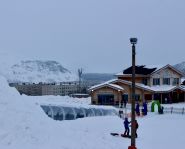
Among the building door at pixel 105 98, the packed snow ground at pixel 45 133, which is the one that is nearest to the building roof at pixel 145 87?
the building door at pixel 105 98

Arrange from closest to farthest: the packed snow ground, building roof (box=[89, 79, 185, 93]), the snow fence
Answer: the packed snow ground < the snow fence < building roof (box=[89, 79, 185, 93])

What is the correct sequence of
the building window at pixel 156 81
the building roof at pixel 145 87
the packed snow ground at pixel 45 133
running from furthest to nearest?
the building window at pixel 156 81
the building roof at pixel 145 87
the packed snow ground at pixel 45 133

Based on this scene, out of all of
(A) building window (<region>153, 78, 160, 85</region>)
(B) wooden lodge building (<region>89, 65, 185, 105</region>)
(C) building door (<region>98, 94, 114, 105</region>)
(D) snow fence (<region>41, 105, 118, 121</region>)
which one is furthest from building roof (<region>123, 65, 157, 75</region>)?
(D) snow fence (<region>41, 105, 118, 121</region>)

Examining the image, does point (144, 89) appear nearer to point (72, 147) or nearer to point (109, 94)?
point (109, 94)

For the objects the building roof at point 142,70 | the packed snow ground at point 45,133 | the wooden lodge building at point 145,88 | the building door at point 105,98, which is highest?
the building roof at point 142,70

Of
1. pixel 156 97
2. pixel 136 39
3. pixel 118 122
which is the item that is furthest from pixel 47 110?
pixel 156 97

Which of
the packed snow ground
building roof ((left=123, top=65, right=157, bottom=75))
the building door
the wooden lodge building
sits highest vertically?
building roof ((left=123, top=65, right=157, bottom=75))

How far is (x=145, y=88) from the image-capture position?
50.8 meters

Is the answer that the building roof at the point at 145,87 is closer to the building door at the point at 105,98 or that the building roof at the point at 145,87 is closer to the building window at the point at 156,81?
the building window at the point at 156,81

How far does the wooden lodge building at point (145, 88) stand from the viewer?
5066cm

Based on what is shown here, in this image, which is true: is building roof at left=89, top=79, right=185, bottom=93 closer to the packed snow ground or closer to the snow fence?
the snow fence

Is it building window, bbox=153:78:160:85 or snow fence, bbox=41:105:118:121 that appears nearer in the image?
snow fence, bbox=41:105:118:121

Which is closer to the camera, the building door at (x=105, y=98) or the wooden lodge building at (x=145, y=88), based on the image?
the wooden lodge building at (x=145, y=88)

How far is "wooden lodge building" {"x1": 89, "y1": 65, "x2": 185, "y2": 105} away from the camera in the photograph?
50662mm
